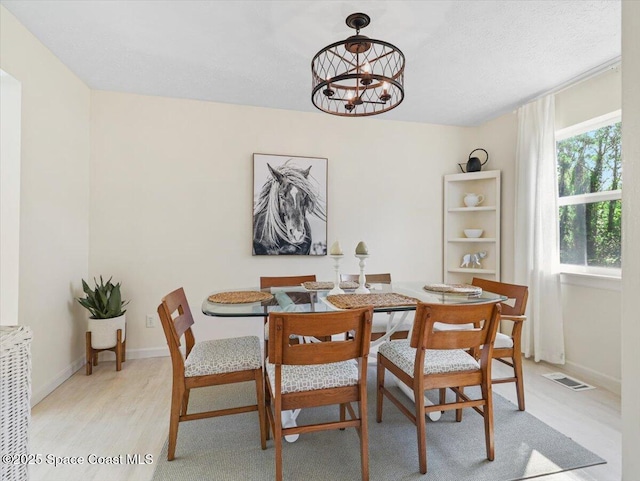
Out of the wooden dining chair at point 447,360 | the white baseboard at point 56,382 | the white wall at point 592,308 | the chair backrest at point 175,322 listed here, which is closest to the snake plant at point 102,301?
the white baseboard at point 56,382

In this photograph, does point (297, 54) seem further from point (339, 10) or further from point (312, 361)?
point (312, 361)

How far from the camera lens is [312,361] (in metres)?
1.46

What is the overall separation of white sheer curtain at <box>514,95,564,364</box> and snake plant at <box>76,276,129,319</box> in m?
3.64

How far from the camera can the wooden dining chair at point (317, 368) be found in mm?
1405

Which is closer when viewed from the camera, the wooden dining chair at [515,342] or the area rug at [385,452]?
the area rug at [385,452]

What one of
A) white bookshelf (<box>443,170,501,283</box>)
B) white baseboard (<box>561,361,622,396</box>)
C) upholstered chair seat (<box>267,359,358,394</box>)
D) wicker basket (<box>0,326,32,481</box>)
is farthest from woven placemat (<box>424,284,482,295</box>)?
wicker basket (<box>0,326,32,481</box>)

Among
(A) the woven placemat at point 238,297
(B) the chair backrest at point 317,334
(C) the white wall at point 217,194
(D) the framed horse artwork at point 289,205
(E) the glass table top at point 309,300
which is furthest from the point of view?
(D) the framed horse artwork at point 289,205

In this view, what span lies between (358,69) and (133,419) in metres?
2.46

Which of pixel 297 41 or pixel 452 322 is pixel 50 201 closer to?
pixel 297 41

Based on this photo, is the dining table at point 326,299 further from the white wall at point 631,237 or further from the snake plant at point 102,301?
the snake plant at point 102,301

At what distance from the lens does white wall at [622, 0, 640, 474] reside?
0.81m

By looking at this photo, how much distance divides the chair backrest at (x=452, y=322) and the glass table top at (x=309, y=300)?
0.23 m

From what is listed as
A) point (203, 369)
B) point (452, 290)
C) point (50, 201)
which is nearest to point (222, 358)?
point (203, 369)

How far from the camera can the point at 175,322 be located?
69.9 inches
